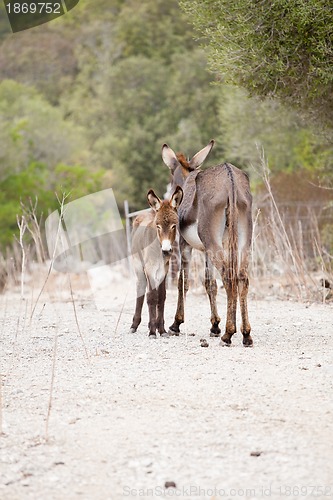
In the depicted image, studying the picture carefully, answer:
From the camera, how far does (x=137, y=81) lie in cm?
4319

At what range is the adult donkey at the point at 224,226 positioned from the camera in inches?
323

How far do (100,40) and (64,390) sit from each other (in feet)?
167

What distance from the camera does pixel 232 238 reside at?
26.6 ft

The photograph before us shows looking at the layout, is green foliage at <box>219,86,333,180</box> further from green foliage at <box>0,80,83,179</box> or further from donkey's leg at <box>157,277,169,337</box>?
donkey's leg at <box>157,277,169,337</box>

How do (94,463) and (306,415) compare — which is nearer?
(94,463)

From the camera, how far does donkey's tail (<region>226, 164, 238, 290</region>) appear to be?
8.10 meters

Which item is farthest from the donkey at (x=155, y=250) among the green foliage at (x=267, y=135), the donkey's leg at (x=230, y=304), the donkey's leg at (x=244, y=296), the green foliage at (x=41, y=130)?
the green foliage at (x=41, y=130)

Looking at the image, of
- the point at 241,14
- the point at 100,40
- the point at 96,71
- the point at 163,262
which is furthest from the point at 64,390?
the point at 100,40

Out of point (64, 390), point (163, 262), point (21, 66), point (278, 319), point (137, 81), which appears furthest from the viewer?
point (21, 66)

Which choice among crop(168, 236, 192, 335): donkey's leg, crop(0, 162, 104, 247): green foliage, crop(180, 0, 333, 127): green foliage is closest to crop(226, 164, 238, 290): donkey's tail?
crop(168, 236, 192, 335): donkey's leg

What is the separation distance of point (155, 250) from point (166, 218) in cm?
64

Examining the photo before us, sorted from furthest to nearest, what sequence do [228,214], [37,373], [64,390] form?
[228,214]
[37,373]
[64,390]

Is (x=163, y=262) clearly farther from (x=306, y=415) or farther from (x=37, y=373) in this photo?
(x=306, y=415)

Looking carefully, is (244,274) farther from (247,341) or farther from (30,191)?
Result: (30,191)
